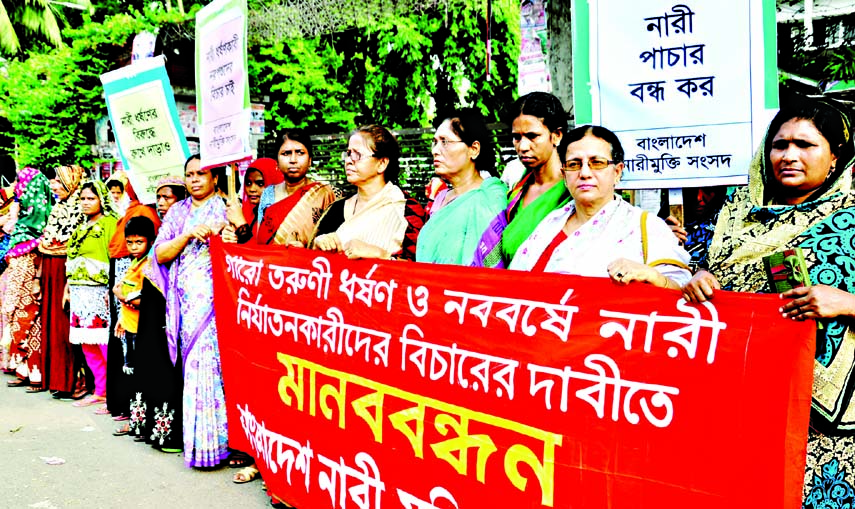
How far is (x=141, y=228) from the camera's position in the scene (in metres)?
5.52

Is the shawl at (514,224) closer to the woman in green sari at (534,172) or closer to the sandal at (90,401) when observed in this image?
the woman in green sari at (534,172)

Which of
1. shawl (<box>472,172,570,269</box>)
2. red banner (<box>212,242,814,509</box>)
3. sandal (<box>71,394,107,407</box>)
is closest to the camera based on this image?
red banner (<box>212,242,814,509</box>)

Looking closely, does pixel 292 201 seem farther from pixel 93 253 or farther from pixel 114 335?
pixel 93 253

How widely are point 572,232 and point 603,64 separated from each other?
764 mm

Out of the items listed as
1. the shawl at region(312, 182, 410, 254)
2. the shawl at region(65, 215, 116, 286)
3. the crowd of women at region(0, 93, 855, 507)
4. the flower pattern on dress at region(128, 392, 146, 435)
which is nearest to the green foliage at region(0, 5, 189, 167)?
the crowd of women at region(0, 93, 855, 507)

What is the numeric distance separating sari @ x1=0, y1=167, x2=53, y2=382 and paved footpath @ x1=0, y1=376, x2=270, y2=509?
1.36 metres

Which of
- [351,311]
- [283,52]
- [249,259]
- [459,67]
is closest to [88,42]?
[283,52]

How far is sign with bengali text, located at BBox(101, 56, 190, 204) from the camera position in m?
5.45

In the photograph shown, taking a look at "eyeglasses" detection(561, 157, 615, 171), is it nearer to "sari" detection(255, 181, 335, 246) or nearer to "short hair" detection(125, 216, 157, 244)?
"sari" detection(255, 181, 335, 246)

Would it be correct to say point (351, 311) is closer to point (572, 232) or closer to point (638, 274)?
point (572, 232)

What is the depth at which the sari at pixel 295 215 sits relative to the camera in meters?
4.22

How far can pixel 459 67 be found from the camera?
12.9m

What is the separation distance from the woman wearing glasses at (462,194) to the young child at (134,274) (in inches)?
108

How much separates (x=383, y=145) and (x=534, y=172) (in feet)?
2.79
